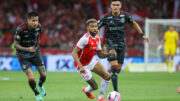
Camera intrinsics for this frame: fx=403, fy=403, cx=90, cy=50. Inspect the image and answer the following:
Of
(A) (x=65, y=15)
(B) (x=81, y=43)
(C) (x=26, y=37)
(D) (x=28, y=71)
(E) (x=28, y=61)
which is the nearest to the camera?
(B) (x=81, y=43)

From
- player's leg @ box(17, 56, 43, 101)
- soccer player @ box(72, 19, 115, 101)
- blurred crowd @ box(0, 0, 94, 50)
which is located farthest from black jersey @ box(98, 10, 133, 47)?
blurred crowd @ box(0, 0, 94, 50)

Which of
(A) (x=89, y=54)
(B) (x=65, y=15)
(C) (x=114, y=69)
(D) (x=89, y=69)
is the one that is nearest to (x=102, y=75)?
(D) (x=89, y=69)

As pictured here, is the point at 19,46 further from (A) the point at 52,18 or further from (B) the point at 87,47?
(A) the point at 52,18

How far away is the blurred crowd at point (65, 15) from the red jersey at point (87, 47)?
16747 millimetres

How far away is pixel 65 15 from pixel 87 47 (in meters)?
19.5

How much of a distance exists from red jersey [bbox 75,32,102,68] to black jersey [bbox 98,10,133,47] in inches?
48.9

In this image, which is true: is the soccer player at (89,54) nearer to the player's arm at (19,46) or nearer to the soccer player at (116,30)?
the soccer player at (116,30)

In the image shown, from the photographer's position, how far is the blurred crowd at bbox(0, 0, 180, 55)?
26891 millimetres

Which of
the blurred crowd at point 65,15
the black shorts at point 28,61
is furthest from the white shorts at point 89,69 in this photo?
the blurred crowd at point 65,15

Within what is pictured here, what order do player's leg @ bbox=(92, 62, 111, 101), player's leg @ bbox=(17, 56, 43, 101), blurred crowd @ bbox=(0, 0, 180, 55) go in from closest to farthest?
1. player's leg @ bbox=(92, 62, 111, 101)
2. player's leg @ bbox=(17, 56, 43, 101)
3. blurred crowd @ bbox=(0, 0, 180, 55)

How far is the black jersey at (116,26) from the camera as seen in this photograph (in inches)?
412

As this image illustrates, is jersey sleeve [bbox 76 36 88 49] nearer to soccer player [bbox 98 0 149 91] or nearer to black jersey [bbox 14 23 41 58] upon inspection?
soccer player [bbox 98 0 149 91]

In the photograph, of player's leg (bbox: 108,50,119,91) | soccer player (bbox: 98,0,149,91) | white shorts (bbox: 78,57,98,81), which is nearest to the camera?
white shorts (bbox: 78,57,98,81)

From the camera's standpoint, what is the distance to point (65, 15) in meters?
28.5
